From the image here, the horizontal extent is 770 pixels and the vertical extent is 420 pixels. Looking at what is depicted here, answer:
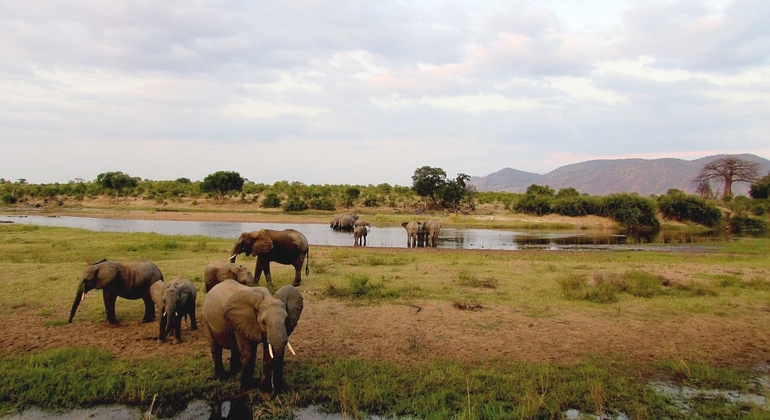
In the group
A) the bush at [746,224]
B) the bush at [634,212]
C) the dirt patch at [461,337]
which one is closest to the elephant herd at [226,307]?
the dirt patch at [461,337]

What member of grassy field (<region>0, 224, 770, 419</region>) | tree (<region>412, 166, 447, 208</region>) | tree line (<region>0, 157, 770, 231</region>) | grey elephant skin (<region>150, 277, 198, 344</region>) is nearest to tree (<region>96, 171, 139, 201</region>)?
tree line (<region>0, 157, 770, 231</region>)

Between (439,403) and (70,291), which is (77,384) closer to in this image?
(439,403)

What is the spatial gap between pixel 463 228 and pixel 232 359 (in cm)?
3583

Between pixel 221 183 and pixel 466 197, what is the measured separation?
32401 mm

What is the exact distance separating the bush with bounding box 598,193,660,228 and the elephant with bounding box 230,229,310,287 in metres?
39.5

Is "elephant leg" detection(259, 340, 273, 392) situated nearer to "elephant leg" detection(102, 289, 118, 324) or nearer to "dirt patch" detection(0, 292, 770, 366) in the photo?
"dirt patch" detection(0, 292, 770, 366)

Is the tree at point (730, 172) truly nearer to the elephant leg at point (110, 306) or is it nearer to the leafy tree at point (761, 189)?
the leafy tree at point (761, 189)

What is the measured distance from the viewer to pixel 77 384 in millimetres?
6008

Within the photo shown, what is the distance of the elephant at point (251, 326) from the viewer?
5434 mm

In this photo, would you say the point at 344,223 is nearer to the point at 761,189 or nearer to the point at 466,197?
the point at 466,197

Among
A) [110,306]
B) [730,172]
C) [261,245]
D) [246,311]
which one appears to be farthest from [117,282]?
[730,172]

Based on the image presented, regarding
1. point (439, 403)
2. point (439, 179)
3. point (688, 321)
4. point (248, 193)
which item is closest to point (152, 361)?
point (439, 403)

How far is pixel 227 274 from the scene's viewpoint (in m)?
8.60

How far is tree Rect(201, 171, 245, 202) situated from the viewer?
6412 cm
